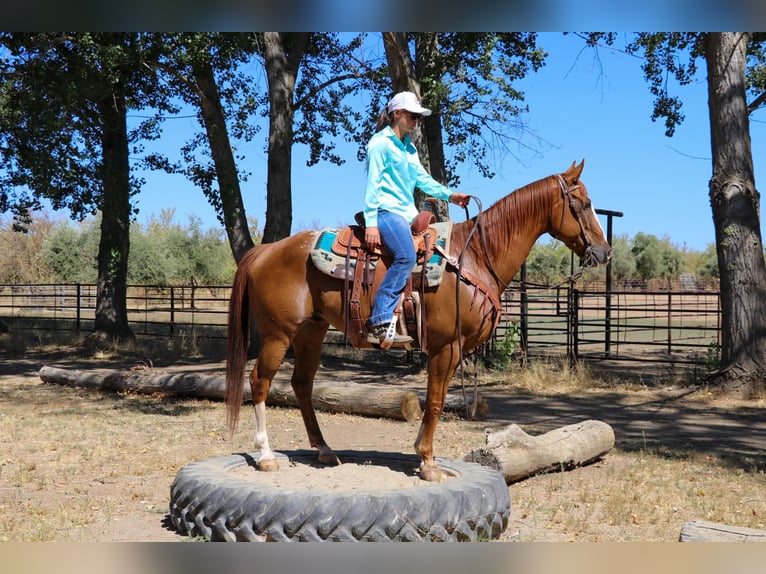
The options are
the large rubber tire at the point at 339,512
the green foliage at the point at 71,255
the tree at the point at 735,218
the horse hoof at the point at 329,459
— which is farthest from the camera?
the green foliage at the point at 71,255

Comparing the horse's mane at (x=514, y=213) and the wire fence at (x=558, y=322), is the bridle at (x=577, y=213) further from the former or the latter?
the wire fence at (x=558, y=322)

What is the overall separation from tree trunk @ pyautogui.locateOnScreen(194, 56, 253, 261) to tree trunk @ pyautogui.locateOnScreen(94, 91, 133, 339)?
10.2 ft

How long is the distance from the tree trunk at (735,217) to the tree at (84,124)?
33.3ft

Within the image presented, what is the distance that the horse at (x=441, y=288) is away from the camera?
177 inches

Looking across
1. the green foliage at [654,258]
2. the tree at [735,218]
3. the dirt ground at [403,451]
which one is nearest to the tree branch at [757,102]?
the tree at [735,218]

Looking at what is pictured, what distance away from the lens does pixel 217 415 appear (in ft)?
28.9

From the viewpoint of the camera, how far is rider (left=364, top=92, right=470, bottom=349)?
14.4 feet

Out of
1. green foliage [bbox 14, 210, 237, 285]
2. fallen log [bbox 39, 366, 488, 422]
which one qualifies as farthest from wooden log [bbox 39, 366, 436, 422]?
green foliage [bbox 14, 210, 237, 285]

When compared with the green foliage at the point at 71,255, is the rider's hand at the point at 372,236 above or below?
below

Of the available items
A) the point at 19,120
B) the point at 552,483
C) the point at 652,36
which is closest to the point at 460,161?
the point at 652,36

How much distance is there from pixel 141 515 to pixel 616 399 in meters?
7.34

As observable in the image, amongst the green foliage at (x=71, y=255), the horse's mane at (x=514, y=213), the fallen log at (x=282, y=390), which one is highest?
the green foliage at (x=71, y=255)
